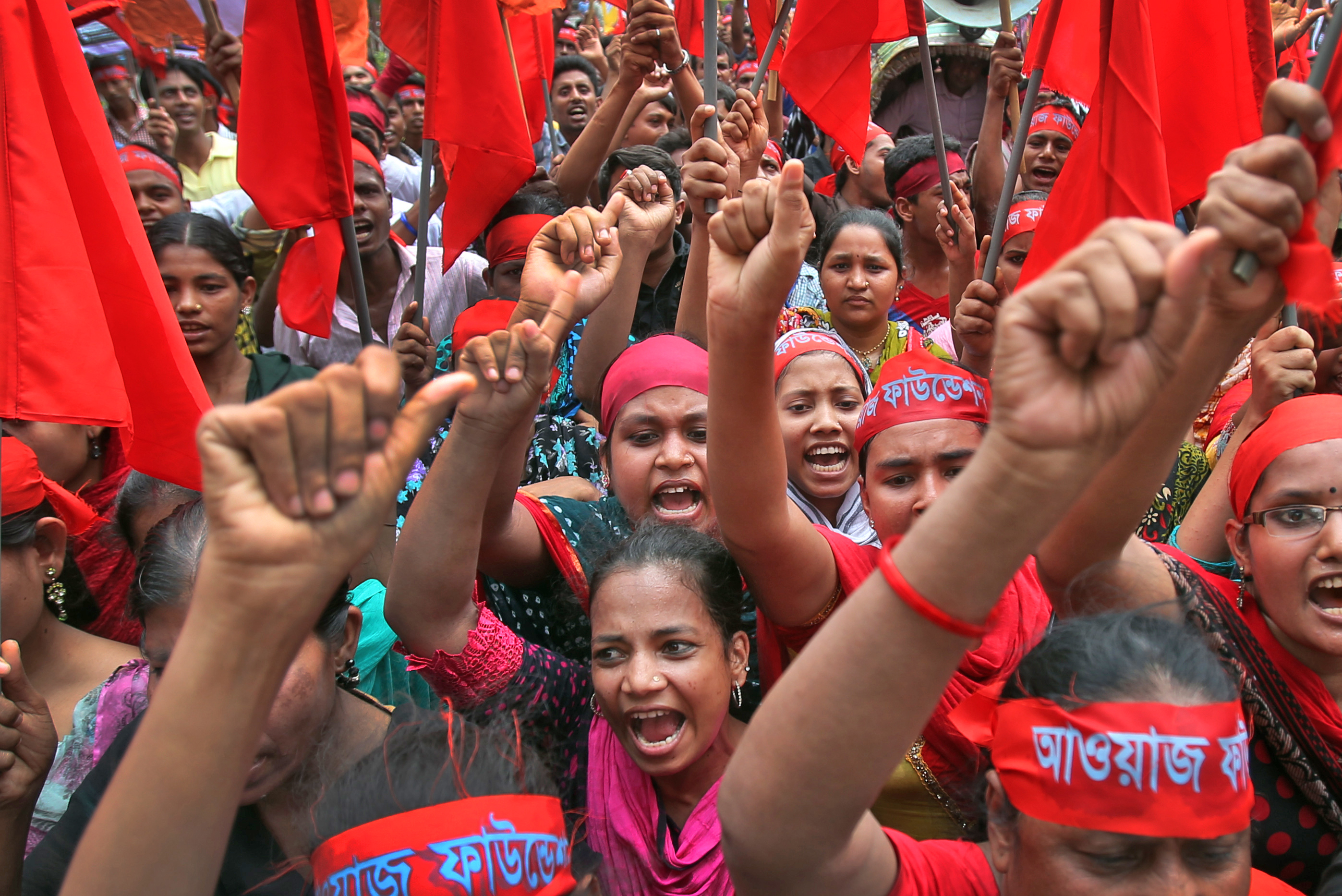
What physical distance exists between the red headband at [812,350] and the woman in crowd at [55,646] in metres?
1.76

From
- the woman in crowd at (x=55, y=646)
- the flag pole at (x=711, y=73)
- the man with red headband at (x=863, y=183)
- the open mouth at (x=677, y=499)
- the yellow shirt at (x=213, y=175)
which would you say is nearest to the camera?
the woman in crowd at (x=55, y=646)

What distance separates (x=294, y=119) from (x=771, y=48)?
4.58 ft

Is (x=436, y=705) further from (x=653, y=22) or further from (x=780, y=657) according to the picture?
(x=653, y=22)

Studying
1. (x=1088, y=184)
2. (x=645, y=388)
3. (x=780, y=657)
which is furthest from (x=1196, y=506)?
(x=645, y=388)

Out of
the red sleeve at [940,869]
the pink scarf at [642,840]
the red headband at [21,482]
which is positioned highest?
the red headband at [21,482]

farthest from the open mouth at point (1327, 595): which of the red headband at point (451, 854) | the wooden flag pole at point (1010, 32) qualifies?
the wooden flag pole at point (1010, 32)

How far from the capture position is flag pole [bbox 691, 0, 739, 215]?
2.39 m

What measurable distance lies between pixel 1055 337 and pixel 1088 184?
1.66 metres

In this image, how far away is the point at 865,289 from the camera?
3852 mm

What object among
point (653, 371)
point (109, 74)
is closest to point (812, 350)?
point (653, 371)

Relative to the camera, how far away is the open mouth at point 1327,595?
1967 mm

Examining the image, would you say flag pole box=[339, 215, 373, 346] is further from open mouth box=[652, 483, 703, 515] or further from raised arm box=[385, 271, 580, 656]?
raised arm box=[385, 271, 580, 656]

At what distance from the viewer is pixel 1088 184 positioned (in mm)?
2508

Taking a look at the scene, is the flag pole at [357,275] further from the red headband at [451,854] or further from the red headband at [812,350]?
the red headband at [451,854]
